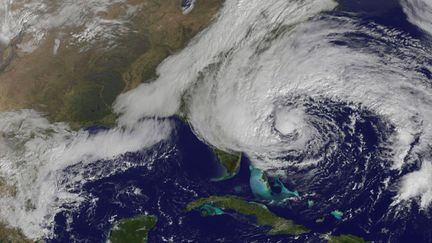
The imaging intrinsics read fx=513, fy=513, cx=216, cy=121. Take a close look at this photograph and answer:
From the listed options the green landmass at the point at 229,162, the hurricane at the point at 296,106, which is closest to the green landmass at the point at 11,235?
the hurricane at the point at 296,106

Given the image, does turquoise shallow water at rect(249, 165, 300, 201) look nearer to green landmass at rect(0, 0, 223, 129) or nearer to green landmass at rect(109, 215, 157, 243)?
green landmass at rect(109, 215, 157, 243)

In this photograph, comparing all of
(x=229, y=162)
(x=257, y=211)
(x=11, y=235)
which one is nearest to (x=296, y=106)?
(x=229, y=162)

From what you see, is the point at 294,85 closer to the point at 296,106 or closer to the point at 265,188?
the point at 296,106

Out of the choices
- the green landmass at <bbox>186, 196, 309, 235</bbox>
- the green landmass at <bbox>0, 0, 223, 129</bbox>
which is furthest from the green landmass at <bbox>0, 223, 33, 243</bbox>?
the green landmass at <bbox>186, 196, 309, 235</bbox>

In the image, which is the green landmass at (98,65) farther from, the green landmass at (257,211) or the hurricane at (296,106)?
the green landmass at (257,211)

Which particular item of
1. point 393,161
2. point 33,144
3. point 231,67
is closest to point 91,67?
point 33,144

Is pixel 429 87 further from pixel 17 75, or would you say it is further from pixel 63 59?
pixel 17 75
